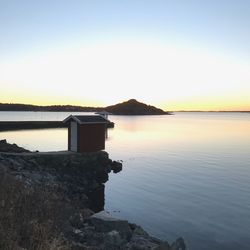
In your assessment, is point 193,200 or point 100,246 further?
point 193,200

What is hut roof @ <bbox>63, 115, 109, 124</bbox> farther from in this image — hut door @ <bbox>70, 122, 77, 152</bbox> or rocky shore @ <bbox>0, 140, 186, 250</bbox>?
rocky shore @ <bbox>0, 140, 186, 250</bbox>

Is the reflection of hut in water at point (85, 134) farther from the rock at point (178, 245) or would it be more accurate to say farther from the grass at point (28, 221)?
the grass at point (28, 221)

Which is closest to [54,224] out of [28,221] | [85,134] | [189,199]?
[28,221]

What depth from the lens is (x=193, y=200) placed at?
25.5m

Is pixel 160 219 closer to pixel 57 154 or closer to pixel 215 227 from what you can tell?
pixel 215 227

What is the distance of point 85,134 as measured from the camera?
32219 mm

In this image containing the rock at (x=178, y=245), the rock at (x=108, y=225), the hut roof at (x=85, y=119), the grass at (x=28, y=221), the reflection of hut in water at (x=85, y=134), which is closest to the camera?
the grass at (x=28, y=221)

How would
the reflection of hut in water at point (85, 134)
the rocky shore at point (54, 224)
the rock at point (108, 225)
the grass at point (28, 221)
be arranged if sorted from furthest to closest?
the reflection of hut in water at point (85, 134)
the rock at point (108, 225)
the rocky shore at point (54, 224)
the grass at point (28, 221)

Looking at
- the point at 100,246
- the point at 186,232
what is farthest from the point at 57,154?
the point at 100,246

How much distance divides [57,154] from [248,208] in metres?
15.4

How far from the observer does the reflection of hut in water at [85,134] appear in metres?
31.9

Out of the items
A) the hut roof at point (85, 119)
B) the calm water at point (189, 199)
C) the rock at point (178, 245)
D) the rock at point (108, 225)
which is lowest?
the calm water at point (189, 199)

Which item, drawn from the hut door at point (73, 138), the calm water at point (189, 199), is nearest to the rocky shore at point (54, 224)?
the calm water at point (189, 199)

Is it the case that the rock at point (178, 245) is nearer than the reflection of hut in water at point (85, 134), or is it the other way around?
the rock at point (178, 245)
